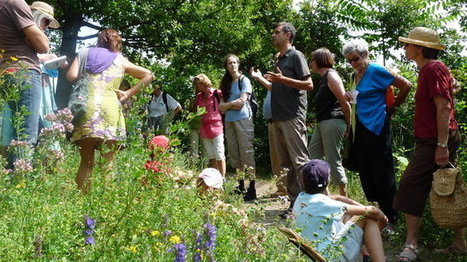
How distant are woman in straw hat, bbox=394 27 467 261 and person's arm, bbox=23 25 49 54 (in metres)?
2.83

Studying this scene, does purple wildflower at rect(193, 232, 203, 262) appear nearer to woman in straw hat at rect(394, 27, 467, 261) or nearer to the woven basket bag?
woman in straw hat at rect(394, 27, 467, 261)

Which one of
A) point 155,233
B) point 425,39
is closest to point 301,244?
point 155,233

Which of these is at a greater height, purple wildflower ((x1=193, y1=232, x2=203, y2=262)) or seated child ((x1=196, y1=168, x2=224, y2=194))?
purple wildflower ((x1=193, y1=232, x2=203, y2=262))

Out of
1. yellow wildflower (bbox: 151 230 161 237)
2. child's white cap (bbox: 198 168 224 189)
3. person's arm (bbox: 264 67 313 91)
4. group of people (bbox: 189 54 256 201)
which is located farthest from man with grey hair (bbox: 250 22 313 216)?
yellow wildflower (bbox: 151 230 161 237)

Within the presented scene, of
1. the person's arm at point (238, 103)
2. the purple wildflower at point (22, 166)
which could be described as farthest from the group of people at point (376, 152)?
the person's arm at point (238, 103)

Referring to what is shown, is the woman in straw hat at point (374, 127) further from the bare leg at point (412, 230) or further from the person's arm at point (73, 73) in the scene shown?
the person's arm at point (73, 73)

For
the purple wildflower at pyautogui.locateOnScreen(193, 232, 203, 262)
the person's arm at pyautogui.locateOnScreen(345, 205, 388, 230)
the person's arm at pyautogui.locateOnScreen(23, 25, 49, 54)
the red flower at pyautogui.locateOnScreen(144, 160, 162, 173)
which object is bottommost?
the person's arm at pyautogui.locateOnScreen(345, 205, 388, 230)

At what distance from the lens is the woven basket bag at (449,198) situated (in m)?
4.55

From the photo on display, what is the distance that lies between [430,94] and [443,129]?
0.29m

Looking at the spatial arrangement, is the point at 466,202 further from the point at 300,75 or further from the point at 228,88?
the point at 228,88

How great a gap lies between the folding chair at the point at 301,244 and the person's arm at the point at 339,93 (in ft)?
9.98

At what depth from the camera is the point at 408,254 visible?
4543mm

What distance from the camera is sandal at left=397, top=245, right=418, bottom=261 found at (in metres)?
4.52

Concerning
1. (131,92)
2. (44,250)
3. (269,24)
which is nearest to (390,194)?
(131,92)
